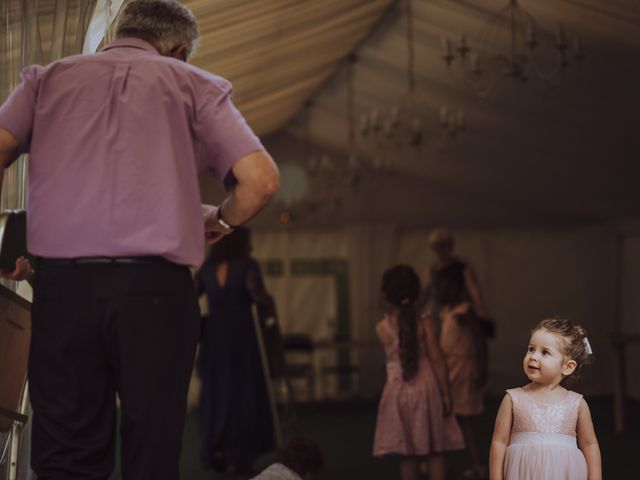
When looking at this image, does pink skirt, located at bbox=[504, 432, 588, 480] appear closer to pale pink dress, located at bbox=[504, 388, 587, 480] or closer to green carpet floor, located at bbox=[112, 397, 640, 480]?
pale pink dress, located at bbox=[504, 388, 587, 480]

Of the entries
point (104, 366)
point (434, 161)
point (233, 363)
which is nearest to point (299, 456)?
point (233, 363)

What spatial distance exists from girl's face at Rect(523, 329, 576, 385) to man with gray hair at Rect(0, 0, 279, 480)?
1198 mm

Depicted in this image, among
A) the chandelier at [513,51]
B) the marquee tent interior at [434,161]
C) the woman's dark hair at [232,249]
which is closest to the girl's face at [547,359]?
the marquee tent interior at [434,161]

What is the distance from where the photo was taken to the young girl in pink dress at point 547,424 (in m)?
2.89

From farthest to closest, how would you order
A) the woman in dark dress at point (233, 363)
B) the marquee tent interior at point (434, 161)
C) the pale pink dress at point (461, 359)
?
the marquee tent interior at point (434, 161) → the woman in dark dress at point (233, 363) → the pale pink dress at point (461, 359)

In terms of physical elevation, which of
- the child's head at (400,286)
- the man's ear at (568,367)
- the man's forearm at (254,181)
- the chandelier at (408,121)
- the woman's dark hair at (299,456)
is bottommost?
→ the woman's dark hair at (299,456)

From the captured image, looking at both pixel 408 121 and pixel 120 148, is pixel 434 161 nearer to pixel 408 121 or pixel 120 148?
pixel 408 121

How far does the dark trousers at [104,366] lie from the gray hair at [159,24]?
0.47m

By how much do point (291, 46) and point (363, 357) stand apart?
6.60 metres

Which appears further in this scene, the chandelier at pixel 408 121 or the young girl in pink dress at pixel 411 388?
the chandelier at pixel 408 121

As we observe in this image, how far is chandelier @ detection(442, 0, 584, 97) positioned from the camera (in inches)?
248

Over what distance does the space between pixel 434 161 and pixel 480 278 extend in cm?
207

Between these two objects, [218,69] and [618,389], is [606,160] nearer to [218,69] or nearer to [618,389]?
[618,389]

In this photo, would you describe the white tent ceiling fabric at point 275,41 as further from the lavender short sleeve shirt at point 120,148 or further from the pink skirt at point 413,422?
the lavender short sleeve shirt at point 120,148
